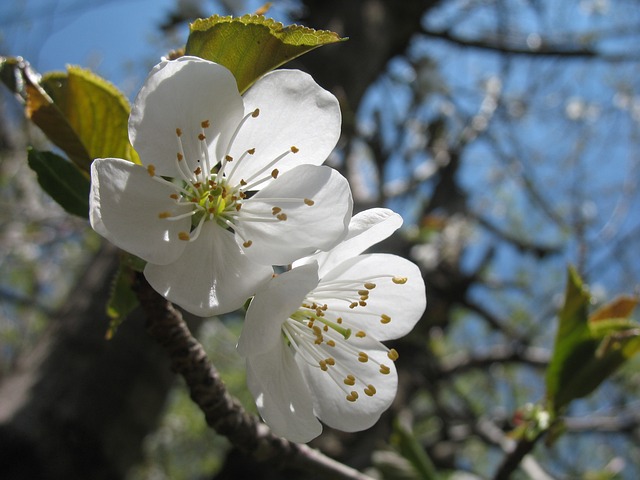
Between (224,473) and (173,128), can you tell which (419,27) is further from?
(173,128)

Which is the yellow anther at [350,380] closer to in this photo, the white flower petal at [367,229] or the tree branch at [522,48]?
the white flower petal at [367,229]

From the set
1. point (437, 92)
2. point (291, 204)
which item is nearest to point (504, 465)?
point (291, 204)

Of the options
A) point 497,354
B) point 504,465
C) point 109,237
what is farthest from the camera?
point 497,354

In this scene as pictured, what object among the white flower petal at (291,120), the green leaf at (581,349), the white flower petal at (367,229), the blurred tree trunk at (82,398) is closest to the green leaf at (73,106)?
the white flower petal at (291,120)

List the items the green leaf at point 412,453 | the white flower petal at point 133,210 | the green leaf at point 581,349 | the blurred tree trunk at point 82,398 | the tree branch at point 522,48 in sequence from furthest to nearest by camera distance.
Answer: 1. the tree branch at point 522,48
2. the blurred tree trunk at point 82,398
3. the green leaf at point 412,453
4. the green leaf at point 581,349
5. the white flower petal at point 133,210

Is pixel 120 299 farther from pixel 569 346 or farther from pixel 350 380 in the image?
pixel 569 346
